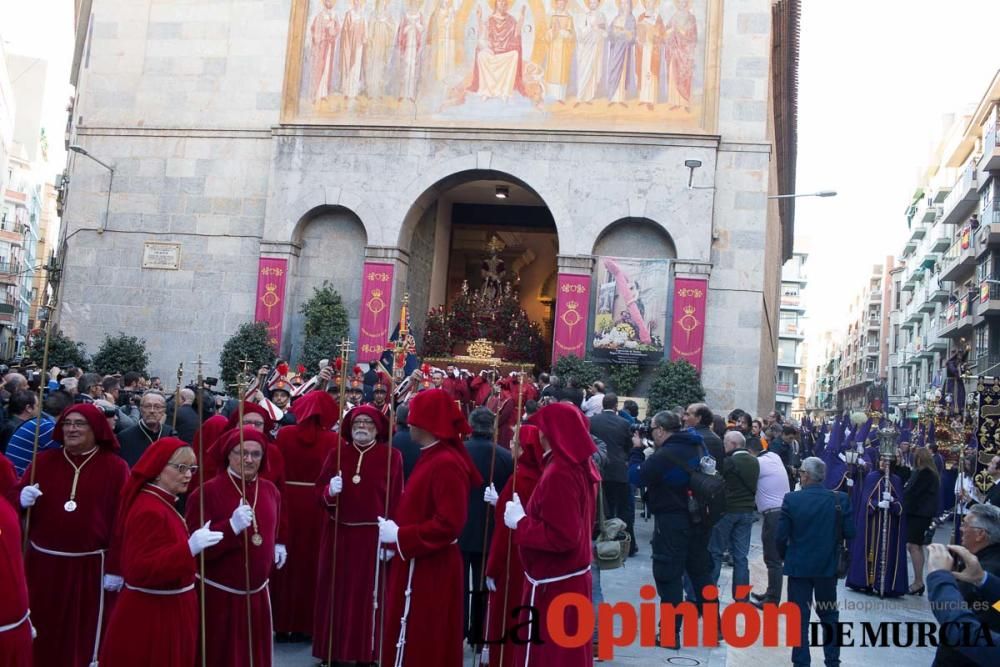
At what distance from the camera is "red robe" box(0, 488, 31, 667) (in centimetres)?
470

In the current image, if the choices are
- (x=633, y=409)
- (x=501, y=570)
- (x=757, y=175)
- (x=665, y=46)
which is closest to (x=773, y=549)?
(x=501, y=570)

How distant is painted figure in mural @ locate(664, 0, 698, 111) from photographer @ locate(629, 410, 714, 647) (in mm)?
16671

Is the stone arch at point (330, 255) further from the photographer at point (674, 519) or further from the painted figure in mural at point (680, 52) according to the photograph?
the photographer at point (674, 519)

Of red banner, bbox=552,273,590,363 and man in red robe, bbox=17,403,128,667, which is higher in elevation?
red banner, bbox=552,273,590,363

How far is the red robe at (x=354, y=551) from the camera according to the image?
25.4 ft

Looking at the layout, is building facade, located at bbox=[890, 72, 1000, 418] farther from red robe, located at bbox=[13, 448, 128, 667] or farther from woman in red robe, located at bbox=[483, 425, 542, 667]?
red robe, located at bbox=[13, 448, 128, 667]

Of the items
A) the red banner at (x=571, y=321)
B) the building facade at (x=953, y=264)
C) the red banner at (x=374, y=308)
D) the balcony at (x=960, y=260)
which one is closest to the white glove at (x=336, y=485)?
the red banner at (x=571, y=321)

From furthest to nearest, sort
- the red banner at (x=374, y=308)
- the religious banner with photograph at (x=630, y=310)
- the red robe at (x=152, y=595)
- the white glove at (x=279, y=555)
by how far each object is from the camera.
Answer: the red banner at (x=374, y=308) < the religious banner with photograph at (x=630, y=310) < the white glove at (x=279, y=555) < the red robe at (x=152, y=595)

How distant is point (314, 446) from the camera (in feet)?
29.0

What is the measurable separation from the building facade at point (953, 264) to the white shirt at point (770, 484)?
21.4 metres

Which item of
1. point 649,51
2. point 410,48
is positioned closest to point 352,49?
point 410,48

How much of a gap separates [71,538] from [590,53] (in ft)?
67.9

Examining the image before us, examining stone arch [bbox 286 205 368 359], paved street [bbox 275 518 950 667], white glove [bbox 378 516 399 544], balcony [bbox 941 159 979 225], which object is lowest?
paved street [bbox 275 518 950 667]

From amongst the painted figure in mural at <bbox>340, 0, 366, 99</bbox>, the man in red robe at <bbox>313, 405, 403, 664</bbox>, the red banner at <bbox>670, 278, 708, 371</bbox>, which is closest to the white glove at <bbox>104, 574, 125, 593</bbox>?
the man in red robe at <bbox>313, 405, 403, 664</bbox>
